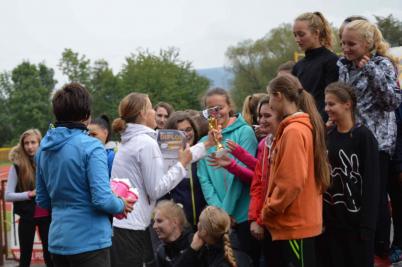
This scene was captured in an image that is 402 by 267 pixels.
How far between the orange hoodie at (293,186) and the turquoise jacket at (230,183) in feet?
2.64

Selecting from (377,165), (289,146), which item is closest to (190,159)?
(289,146)

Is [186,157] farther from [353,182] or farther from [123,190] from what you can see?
[353,182]

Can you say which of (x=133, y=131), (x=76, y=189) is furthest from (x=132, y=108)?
(x=76, y=189)

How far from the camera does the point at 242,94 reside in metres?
63.4

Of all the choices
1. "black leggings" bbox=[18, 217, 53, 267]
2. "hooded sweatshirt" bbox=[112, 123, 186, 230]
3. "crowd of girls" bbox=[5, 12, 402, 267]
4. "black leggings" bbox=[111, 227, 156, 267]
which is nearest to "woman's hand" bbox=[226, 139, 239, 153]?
"crowd of girls" bbox=[5, 12, 402, 267]

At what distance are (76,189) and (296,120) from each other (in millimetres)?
1495

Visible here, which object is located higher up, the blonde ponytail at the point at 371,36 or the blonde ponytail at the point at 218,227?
the blonde ponytail at the point at 371,36

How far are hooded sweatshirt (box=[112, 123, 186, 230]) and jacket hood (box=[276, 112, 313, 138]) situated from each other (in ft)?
2.85

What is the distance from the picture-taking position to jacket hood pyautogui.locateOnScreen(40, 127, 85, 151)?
12.0 feet

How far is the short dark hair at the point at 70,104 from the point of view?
371 centimetres

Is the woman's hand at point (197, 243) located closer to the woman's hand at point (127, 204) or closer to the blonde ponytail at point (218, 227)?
the blonde ponytail at point (218, 227)

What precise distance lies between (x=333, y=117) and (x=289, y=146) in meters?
0.85

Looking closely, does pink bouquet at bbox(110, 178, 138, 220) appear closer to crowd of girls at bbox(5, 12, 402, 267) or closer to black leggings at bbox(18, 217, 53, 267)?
crowd of girls at bbox(5, 12, 402, 267)

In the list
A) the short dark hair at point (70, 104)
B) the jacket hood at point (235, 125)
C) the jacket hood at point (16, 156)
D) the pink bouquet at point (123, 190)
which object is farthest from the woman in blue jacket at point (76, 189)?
the jacket hood at point (16, 156)
